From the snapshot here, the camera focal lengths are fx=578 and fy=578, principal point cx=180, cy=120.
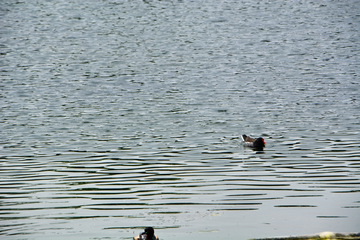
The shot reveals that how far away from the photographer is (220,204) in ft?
49.6

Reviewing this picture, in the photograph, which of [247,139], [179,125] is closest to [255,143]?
[247,139]

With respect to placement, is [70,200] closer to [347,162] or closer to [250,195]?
[250,195]

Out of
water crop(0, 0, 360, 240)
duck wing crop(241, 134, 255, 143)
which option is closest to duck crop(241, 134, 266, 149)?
duck wing crop(241, 134, 255, 143)

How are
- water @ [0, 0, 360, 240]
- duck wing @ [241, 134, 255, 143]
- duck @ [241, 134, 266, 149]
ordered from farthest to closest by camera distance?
duck wing @ [241, 134, 255, 143] → duck @ [241, 134, 266, 149] → water @ [0, 0, 360, 240]

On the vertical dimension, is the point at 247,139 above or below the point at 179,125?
below

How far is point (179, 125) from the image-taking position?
28.5 meters

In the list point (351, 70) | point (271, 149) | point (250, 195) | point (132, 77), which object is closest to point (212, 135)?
point (271, 149)

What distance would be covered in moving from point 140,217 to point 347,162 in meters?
9.23

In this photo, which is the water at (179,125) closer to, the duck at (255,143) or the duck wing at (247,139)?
the duck at (255,143)

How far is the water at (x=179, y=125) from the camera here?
14.2 m

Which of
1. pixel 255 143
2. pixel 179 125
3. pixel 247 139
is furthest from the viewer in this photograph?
pixel 179 125

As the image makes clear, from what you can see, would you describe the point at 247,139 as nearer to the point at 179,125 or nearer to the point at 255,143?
the point at 255,143

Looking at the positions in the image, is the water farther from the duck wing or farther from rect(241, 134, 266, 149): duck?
the duck wing

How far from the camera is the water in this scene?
14.2 meters
